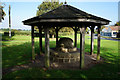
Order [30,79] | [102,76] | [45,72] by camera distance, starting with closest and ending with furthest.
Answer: [30,79]
[102,76]
[45,72]

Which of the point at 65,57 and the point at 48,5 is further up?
the point at 48,5

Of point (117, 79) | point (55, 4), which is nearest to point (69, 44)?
point (117, 79)

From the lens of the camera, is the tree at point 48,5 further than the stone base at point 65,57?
Yes

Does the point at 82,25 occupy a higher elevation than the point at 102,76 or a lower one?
higher

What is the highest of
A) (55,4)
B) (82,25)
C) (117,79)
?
(55,4)

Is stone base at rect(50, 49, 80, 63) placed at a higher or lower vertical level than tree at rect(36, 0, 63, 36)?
lower

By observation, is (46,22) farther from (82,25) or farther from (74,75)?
(74,75)

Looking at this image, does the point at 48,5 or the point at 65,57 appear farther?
the point at 48,5

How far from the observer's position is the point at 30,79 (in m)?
4.80

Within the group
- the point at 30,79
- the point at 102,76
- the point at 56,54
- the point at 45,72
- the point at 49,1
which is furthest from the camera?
the point at 49,1

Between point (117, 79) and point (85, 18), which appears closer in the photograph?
point (117, 79)

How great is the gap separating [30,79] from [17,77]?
32.3 inches

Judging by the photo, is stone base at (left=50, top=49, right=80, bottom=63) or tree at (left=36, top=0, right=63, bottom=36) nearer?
stone base at (left=50, top=49, right=80, bottom=63)

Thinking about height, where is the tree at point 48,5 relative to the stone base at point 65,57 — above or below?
above
